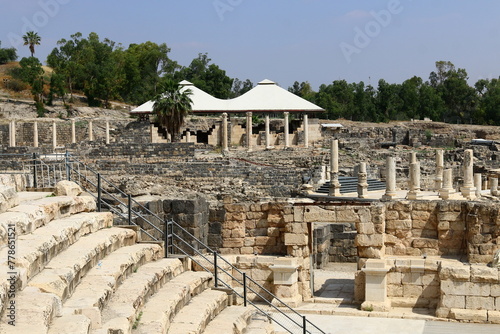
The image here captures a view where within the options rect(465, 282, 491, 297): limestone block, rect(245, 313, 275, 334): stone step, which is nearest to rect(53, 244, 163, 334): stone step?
rect(245, 313, 275, 334): stone step

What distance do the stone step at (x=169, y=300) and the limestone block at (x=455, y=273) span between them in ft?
13.7

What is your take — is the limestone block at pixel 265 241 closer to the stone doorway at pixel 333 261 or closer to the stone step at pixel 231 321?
the stone doorway at pixel 333 261

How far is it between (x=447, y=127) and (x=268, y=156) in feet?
122

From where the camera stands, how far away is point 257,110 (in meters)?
62.5

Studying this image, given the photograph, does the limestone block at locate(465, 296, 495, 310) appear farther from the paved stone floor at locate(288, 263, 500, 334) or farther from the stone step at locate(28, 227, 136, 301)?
the stone step at locate(28, 227, 136, 301)

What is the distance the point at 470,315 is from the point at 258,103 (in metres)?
52.3

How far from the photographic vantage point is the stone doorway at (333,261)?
1502cm

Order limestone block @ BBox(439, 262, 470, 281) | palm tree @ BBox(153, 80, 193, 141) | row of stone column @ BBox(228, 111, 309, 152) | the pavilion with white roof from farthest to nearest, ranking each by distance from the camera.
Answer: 1. the pavilion with white roof
2. row of stone column @ BBox(228, 111, 309, 152)
3. palm tree @ BBox(153, 80, 193, 141)
4. limestone block @ BBox(439, 262, 470, 281)

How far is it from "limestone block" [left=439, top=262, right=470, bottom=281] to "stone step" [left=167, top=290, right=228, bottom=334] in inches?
162

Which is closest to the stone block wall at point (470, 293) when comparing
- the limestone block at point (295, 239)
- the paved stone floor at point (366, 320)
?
the paved stone floor at point (366, 320)

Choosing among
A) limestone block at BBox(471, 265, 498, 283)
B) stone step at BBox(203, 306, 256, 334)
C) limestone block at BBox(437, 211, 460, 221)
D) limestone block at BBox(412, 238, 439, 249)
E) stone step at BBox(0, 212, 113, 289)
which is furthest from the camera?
limestone block at BBox(412, 238, 439, 249)

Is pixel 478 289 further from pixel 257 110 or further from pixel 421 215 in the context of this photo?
pixel 257 110

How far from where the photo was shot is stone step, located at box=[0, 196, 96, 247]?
8.20 meters

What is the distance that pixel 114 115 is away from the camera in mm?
65438
